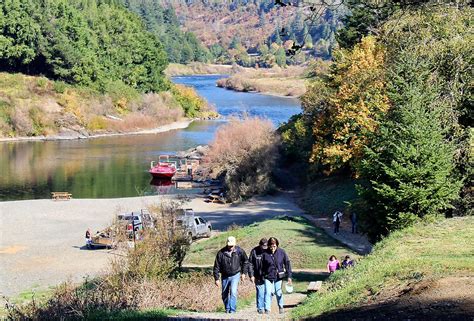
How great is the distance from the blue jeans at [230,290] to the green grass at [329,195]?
25.5 m

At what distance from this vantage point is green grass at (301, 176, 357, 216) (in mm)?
40250

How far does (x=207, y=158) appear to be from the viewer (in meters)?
56.4

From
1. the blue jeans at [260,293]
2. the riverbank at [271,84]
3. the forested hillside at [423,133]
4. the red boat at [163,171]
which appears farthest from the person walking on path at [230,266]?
the riverbank at [271,84]

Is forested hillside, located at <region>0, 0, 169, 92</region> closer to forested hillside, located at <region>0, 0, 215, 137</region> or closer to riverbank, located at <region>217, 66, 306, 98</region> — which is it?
forested hillside, located at <region>0, 0, 215, 137</region>

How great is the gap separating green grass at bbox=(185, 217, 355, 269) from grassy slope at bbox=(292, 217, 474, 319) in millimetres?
6690

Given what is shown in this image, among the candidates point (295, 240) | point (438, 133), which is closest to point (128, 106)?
point (295, 240)

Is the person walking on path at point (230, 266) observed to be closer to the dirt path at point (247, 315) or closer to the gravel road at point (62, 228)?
the dirt path at point (247, 315)

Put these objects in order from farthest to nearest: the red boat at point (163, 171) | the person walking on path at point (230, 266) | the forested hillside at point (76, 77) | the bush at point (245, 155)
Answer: the forested hillside at point (76, 77) < the red boat at point (163, 171) < the bush at point (245, 155) < the person walking on path at point (230, 266)

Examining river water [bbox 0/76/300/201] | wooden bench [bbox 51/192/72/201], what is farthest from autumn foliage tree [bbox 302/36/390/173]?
wooden bench [bbox 51/192/72/201]

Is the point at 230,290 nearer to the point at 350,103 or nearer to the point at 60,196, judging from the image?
the point at 350,103

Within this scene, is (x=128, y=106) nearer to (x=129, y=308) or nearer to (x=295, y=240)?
(x=295, y=240)

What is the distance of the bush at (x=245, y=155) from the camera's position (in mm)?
49250

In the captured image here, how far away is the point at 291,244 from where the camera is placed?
92.8 ft

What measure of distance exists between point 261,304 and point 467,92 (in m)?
14.7
